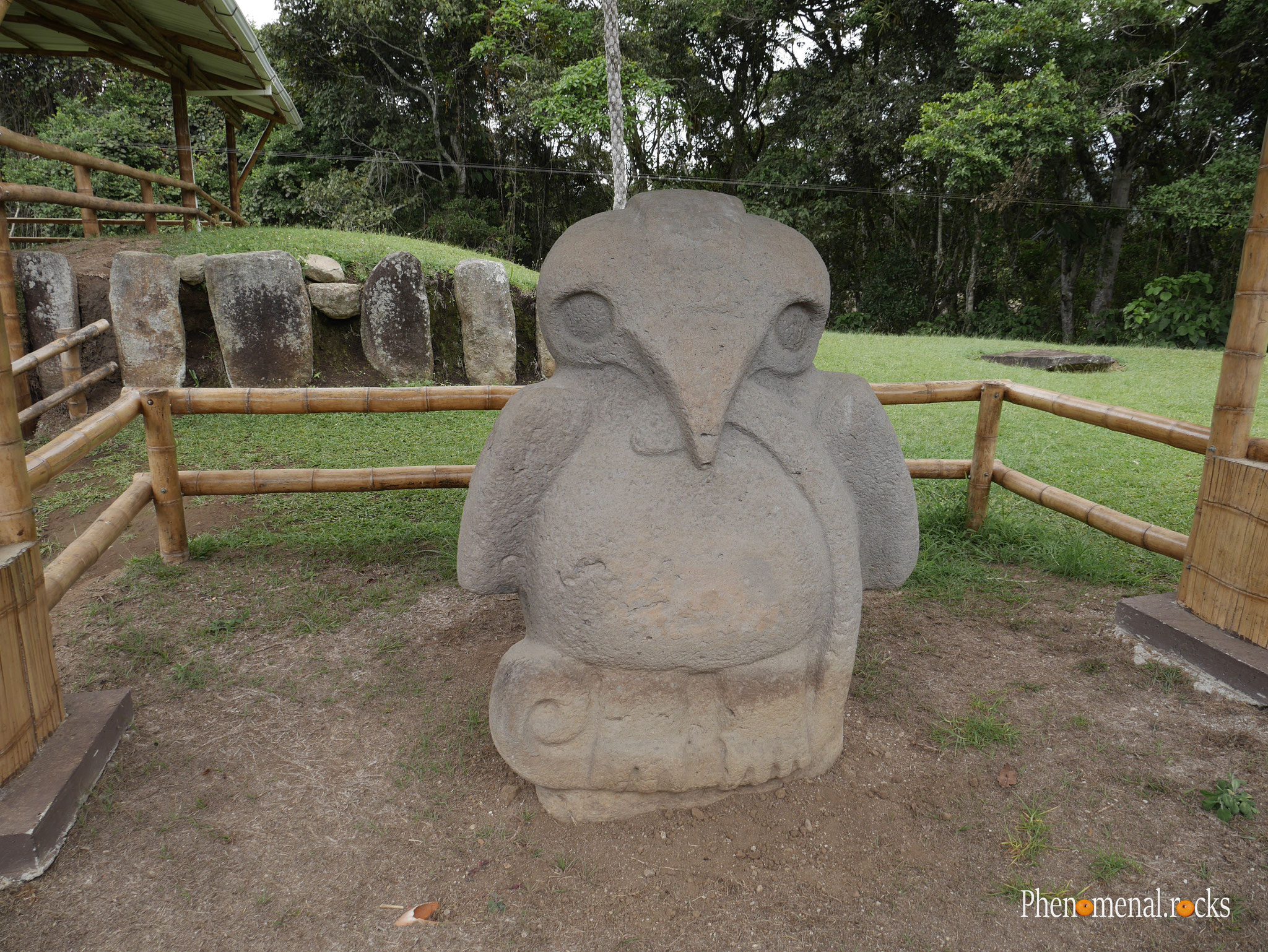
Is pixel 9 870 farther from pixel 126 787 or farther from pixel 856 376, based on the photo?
pixel 856 376

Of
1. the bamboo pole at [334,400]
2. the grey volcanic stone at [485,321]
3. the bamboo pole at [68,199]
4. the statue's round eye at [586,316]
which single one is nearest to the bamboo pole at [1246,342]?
the statue's round eye at [586,316]

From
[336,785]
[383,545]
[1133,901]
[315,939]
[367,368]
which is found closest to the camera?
[315,939]

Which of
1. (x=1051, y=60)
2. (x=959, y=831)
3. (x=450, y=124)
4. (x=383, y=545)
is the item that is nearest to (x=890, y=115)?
(x=1051, y=60)

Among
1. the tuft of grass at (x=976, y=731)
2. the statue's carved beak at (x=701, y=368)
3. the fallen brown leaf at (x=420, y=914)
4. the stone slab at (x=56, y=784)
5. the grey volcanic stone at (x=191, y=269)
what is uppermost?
the grey volcanic stone at (x=191, y=269)

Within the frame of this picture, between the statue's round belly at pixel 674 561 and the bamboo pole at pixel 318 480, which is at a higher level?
the statue's round belly at pixel 674 561

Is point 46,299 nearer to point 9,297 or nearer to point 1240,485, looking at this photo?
point 9,297

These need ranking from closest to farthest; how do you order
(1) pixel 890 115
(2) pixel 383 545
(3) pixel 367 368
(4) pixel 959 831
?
1. (4) pixel 959 831
2. (2) pixel 383 545
3. (3) pixel 367 368
4. (1) pixel 890 115

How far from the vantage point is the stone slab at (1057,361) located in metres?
8.56

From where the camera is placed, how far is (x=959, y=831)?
2.07m

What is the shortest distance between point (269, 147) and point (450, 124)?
11.4ft

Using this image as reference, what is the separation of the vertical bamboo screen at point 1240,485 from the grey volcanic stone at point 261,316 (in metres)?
5.85

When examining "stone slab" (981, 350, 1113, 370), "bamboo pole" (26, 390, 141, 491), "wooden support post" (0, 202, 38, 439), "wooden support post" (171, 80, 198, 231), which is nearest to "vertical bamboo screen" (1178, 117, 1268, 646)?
"bamboo pole" (26, 390, 141, 491)

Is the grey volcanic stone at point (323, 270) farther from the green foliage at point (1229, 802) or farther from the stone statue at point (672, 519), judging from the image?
the green foliage at point (1229, 802)

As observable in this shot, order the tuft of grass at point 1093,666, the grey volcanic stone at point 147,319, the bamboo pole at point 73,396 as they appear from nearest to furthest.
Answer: the tuft of grass at point 1093,666
the bamboo pole at point 73,396
the grey volcanic stone at point 147,319
